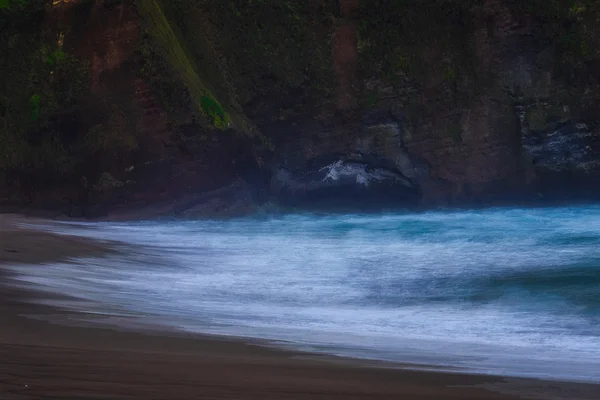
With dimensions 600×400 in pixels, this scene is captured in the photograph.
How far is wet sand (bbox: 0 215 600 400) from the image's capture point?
2965 millimetres

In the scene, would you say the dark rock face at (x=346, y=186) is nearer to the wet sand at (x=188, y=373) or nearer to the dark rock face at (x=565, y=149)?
the dark rock face at (x=565, y=149)

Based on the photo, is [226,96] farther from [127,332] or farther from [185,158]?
[127,332]

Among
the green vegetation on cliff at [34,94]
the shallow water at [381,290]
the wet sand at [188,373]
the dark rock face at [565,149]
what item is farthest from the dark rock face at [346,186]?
the wet sand at [188,373]

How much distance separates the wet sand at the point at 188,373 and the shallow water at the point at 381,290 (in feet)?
1.48

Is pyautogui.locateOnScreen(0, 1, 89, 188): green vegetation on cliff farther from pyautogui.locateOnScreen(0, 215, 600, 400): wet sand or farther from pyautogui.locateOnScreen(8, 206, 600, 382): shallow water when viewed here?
pyautogui.locateOnScreen(0, 215, 600, 400): wet sand

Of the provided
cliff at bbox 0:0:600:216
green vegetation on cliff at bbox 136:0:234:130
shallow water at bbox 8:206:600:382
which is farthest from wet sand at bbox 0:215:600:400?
cliff at bbox 0:0:600:216

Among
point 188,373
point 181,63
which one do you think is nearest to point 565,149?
point 181,63

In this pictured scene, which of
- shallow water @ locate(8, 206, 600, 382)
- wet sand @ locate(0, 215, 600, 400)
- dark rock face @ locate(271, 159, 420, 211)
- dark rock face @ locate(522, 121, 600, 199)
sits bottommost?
wet sand @ locate(0, 215, 600, 400)

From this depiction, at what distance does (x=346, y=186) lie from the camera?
2178cm

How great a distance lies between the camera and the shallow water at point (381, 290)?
4879mm

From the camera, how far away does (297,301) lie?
22.9ft

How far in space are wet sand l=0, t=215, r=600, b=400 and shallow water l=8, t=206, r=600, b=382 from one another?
A: 17.8 inches

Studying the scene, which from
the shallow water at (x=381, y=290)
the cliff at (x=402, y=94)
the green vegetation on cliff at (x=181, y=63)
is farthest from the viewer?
the cliff at (x=402, y=94)

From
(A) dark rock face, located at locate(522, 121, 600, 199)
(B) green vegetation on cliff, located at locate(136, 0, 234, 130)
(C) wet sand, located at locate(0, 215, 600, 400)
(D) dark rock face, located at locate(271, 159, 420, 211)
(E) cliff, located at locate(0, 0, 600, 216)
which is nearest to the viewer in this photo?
(C) wet sand, located at locate(0, 215, 600, 400)
